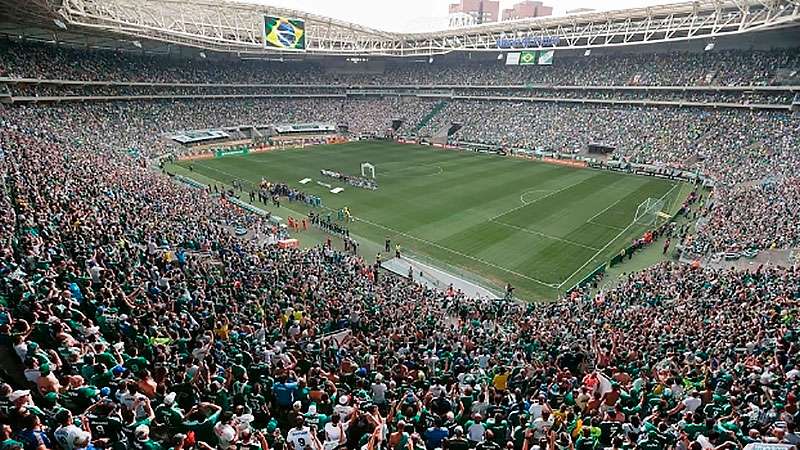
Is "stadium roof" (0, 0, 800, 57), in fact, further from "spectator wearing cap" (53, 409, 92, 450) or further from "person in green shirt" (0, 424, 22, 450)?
"person in green shirt" (0, 424, 22, 450)

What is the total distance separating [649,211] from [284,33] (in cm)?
4699

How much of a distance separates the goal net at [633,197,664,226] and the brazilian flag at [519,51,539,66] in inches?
1393

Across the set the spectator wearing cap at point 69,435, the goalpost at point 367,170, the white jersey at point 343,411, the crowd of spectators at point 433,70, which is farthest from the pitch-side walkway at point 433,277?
the crowd of spectators at point 433,70

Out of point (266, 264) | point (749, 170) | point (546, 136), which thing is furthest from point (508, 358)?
point (546, 136)

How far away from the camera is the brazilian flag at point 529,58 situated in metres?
65.8

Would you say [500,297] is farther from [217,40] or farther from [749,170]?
[217,40]

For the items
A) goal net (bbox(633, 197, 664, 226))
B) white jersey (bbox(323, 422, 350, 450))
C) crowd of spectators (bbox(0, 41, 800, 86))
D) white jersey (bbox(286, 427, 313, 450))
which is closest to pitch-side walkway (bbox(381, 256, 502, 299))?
goal net (bbox(633, 197, 664, 226))

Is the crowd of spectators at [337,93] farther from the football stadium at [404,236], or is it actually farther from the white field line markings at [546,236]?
the white field line markings at [546,236]

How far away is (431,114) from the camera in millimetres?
74250

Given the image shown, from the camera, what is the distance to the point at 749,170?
39.2 metres

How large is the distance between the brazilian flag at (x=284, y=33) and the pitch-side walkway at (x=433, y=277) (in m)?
43.9

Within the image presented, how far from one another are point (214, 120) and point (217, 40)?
1139cm

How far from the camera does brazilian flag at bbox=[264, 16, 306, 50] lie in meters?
58.5

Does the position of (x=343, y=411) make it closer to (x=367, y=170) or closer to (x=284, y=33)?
(x=367, y=170)
